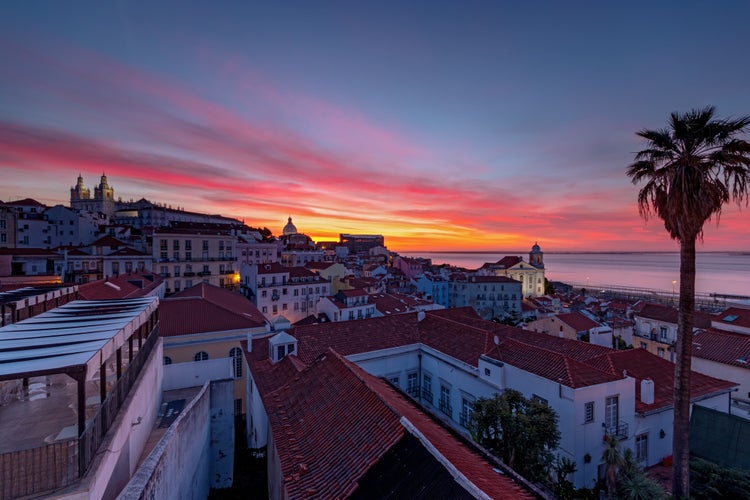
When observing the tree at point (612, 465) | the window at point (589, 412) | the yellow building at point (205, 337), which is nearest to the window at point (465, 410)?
the window at point (589, 412)

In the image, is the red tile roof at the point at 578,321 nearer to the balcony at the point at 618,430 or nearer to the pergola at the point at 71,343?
the balcony at the point at 618,430

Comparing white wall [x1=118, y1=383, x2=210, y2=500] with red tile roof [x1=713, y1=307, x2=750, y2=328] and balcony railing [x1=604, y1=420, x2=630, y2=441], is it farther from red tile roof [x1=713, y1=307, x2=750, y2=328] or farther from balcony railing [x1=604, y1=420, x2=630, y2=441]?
red tile roof [x1=713, y1=307, x2=750, y2=328]

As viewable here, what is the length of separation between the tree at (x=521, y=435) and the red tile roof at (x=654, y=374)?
7.42 metres

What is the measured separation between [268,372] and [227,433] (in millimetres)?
3233

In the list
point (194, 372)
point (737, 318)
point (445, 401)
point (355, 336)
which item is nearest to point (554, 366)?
Answer: point (445, 401)

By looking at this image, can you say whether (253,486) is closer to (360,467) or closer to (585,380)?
(360,467)

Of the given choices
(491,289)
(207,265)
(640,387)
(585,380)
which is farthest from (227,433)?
(491,289)

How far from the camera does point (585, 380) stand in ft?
42.9

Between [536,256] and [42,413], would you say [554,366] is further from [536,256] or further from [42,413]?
[536,256]

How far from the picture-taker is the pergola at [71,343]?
498cm

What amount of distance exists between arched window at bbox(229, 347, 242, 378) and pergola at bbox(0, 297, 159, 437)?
11.2m

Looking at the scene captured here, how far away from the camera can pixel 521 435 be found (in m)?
10.0

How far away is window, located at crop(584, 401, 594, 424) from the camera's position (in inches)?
505

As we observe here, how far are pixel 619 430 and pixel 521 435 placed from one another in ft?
22.3
